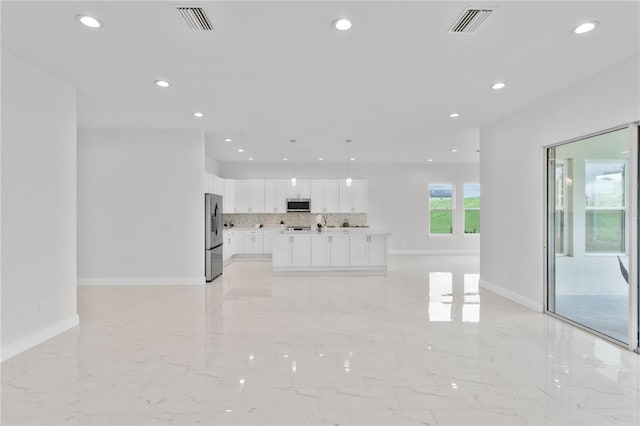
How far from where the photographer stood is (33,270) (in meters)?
3.39

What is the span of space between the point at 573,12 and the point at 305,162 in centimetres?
798

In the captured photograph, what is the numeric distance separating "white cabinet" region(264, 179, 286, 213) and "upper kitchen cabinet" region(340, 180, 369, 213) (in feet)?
5.51

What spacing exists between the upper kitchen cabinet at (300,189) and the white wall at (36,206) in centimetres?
621

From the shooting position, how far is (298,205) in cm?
977

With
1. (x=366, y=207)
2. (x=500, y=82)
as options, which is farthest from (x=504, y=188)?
(x=366, y=207)

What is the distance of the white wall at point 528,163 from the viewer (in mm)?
3402

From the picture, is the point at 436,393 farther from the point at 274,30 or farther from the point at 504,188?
the point at 504,188

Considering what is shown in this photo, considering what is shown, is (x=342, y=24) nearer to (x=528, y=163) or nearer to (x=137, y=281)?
(x=528, y=163)

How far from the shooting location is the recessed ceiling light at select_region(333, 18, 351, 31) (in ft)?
8.45

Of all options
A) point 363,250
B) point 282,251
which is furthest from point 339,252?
point 282,251

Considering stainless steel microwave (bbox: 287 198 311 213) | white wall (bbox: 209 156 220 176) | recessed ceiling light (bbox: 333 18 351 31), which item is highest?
recessed ceiling light (bbox: 333 18 351 31)

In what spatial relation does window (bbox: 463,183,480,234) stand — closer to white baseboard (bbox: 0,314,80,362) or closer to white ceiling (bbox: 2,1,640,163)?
white ceiling (bbox: 2,1,640,163)

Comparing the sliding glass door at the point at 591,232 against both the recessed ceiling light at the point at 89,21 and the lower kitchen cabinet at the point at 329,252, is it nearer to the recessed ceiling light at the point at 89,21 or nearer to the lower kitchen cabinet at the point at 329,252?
the lower kitchen cabinet at the point at 329,252

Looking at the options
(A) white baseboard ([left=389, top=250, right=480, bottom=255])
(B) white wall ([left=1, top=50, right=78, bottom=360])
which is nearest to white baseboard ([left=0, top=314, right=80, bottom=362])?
(B) white wall ([left=1, top=50, right=78, bottom=360])
